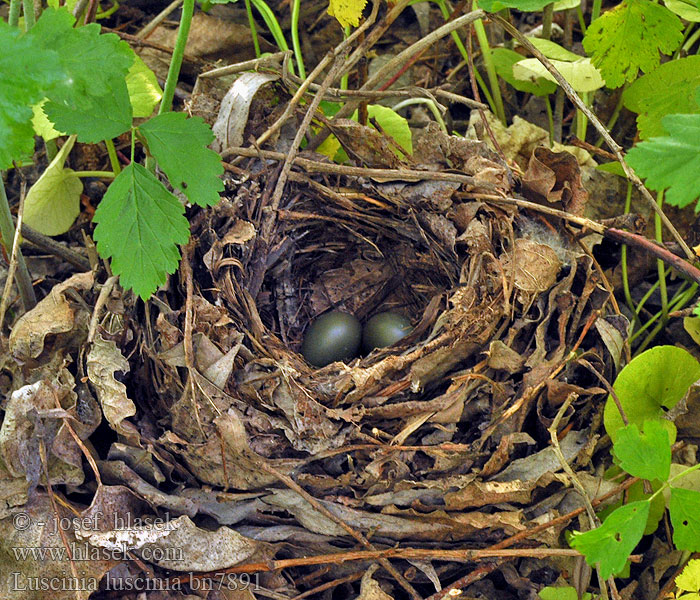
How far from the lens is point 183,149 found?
4.63ft

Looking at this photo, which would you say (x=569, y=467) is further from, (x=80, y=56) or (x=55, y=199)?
(x=55, y=199)

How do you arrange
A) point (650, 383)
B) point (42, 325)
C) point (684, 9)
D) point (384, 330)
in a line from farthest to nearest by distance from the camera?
point (384, 330), point (684, 9), point (42, 325), point (650, 383)

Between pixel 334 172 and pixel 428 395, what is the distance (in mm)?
601

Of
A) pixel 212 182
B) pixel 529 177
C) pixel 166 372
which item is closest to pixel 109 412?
pixel 166 372

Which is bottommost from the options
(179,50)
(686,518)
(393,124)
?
(686,518)

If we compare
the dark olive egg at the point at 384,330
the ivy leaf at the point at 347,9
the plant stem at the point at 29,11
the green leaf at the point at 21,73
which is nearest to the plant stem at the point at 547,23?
the ivy leaf at the point at 347,9

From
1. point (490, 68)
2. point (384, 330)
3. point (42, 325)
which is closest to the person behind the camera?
point (42, 325)

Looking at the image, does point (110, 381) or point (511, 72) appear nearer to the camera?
point (110, 381)

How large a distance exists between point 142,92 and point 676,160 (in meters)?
1.33

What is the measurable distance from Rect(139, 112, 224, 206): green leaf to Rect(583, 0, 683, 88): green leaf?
0.87m

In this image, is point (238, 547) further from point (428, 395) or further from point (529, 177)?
point (529, 177)

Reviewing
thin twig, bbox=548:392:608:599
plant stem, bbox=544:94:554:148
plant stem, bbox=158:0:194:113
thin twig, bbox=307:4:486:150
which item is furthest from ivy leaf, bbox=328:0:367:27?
thin twig, bbox=548:392:608:599

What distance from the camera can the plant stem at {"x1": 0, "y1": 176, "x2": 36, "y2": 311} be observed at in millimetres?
1525

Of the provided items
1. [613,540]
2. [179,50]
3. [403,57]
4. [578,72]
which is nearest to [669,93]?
[578,72]
